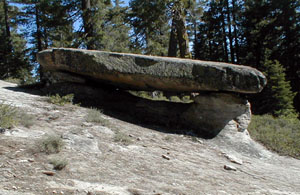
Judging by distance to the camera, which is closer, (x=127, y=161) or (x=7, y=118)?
(x=7, y=118)

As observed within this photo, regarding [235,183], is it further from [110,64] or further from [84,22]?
[84,22]

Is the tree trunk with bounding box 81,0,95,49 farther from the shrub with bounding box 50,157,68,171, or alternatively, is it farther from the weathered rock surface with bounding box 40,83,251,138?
the shrub with bounding box 50,157,68,171

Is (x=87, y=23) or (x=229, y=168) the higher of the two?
(x=87, y=23)

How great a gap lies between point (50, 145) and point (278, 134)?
6446 millimetres

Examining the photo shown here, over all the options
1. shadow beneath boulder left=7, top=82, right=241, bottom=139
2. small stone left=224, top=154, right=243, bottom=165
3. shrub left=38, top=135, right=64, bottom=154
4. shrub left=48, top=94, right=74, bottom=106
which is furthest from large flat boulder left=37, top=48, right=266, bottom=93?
shrub left=38, top=135, right=64, bottom=154

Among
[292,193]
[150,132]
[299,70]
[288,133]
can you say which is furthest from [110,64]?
[299,70]

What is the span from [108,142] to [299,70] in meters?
17.3

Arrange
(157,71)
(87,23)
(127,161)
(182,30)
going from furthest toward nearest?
(87,23), (182,30), (157,71), (127,161)

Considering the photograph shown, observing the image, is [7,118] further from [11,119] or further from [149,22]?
[149,22]

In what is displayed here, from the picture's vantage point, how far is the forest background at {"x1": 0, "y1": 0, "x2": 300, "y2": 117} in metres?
11.8

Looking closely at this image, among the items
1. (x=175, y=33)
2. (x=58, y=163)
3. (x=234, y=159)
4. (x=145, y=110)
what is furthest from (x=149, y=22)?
(x=58, y=163)

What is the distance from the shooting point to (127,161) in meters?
4.02

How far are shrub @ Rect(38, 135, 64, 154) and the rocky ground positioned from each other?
0.23 feet

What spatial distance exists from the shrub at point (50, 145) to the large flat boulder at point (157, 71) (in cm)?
312
